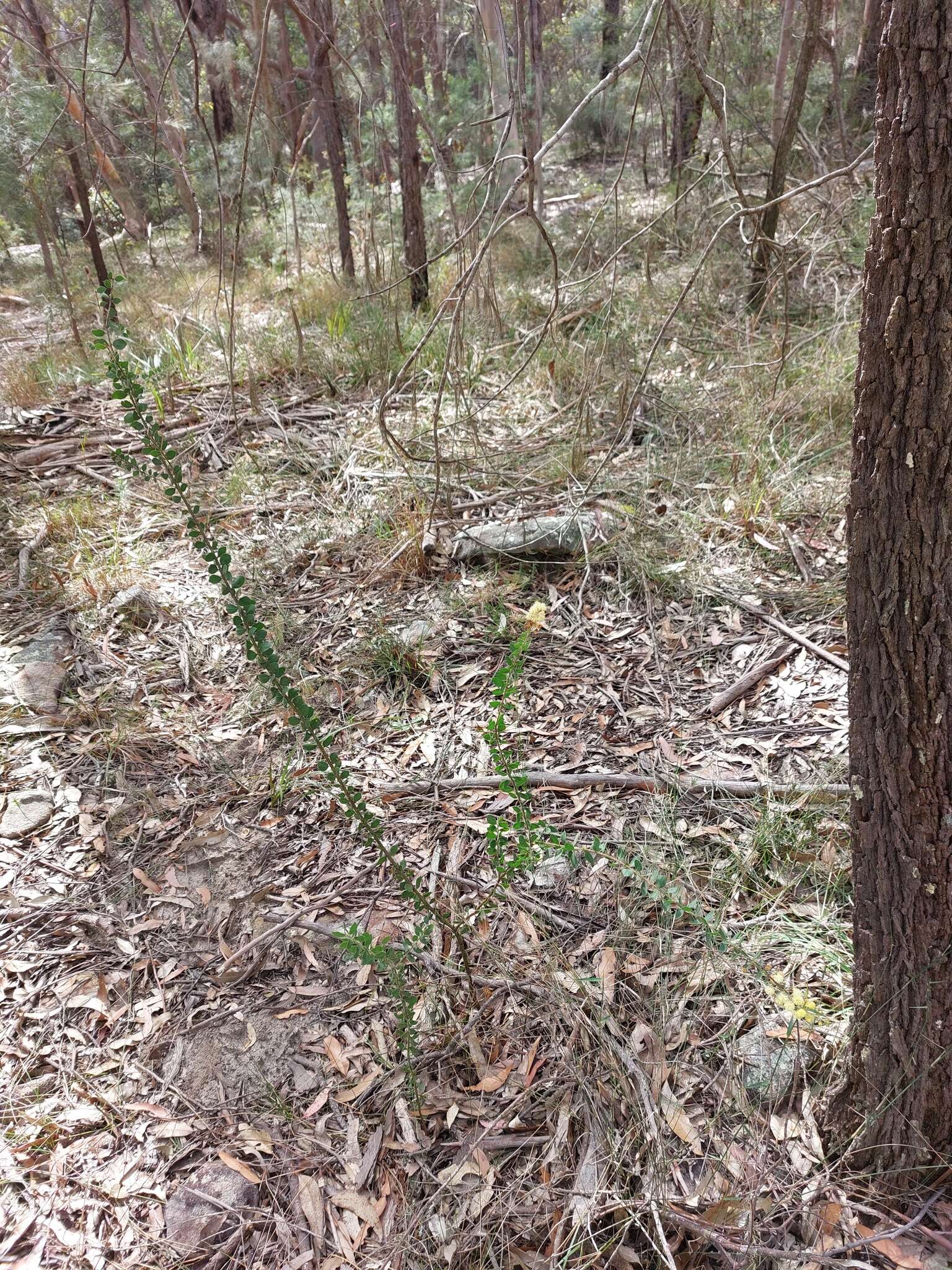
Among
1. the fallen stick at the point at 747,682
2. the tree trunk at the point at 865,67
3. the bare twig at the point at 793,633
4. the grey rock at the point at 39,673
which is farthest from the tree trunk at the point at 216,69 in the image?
the fallen stick at the point at 747,682

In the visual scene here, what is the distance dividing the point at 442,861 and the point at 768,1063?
2.93ft

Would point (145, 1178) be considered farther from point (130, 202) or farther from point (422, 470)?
point (130, 202)

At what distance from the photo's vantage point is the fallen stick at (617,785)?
202cm

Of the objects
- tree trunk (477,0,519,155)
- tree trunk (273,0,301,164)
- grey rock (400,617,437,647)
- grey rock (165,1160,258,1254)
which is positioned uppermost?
tree trunk (273,0,301,164)

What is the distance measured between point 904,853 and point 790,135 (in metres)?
4.45

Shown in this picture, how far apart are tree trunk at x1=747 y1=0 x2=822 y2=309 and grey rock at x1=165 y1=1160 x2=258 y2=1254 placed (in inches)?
161

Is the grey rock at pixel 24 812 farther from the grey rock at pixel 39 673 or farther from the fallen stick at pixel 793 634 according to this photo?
the fallen stick at pixel 793 634

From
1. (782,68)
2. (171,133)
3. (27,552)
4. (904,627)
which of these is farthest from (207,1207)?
(171,133)

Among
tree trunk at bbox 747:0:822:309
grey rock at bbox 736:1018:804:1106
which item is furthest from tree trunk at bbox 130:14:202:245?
grey rock at bbox 736:1018:804:1106

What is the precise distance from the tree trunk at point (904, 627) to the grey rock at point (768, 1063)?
107 millimetres

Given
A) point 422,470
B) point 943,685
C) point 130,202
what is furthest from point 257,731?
point 130,202

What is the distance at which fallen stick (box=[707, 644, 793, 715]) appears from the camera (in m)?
2.40

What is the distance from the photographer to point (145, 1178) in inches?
60.9

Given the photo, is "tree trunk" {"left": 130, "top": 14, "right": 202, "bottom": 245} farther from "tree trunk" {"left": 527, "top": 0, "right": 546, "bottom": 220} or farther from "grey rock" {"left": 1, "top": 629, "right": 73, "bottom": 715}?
"grey rock" {"left": 1, "top": 629, "right": 73, "bottom": 715}
